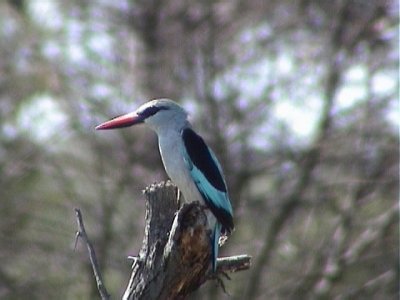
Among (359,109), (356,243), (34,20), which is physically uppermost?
(34,20)

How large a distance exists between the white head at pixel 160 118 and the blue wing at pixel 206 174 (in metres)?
0.09

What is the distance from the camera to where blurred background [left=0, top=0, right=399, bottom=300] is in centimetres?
1505

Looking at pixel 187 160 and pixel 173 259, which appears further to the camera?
pixel 187 160

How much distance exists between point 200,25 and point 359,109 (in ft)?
7.21

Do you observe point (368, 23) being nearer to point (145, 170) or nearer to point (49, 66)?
point (145, 170)

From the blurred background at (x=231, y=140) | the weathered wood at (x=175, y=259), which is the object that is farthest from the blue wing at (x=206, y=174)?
the blurred background at (x=231, y=140)

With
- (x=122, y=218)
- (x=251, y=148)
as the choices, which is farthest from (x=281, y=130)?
(x=122, y=218)

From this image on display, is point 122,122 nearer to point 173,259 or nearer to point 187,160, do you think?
point 187,160

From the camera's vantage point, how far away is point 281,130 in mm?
15578

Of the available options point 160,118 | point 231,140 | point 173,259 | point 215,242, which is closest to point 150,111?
point 160,118

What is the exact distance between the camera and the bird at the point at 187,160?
22.6ft

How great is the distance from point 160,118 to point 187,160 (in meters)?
0.37

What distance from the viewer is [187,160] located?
23.5 feet

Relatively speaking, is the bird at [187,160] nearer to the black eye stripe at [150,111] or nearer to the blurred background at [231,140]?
the black eye stripe at [150,111]
